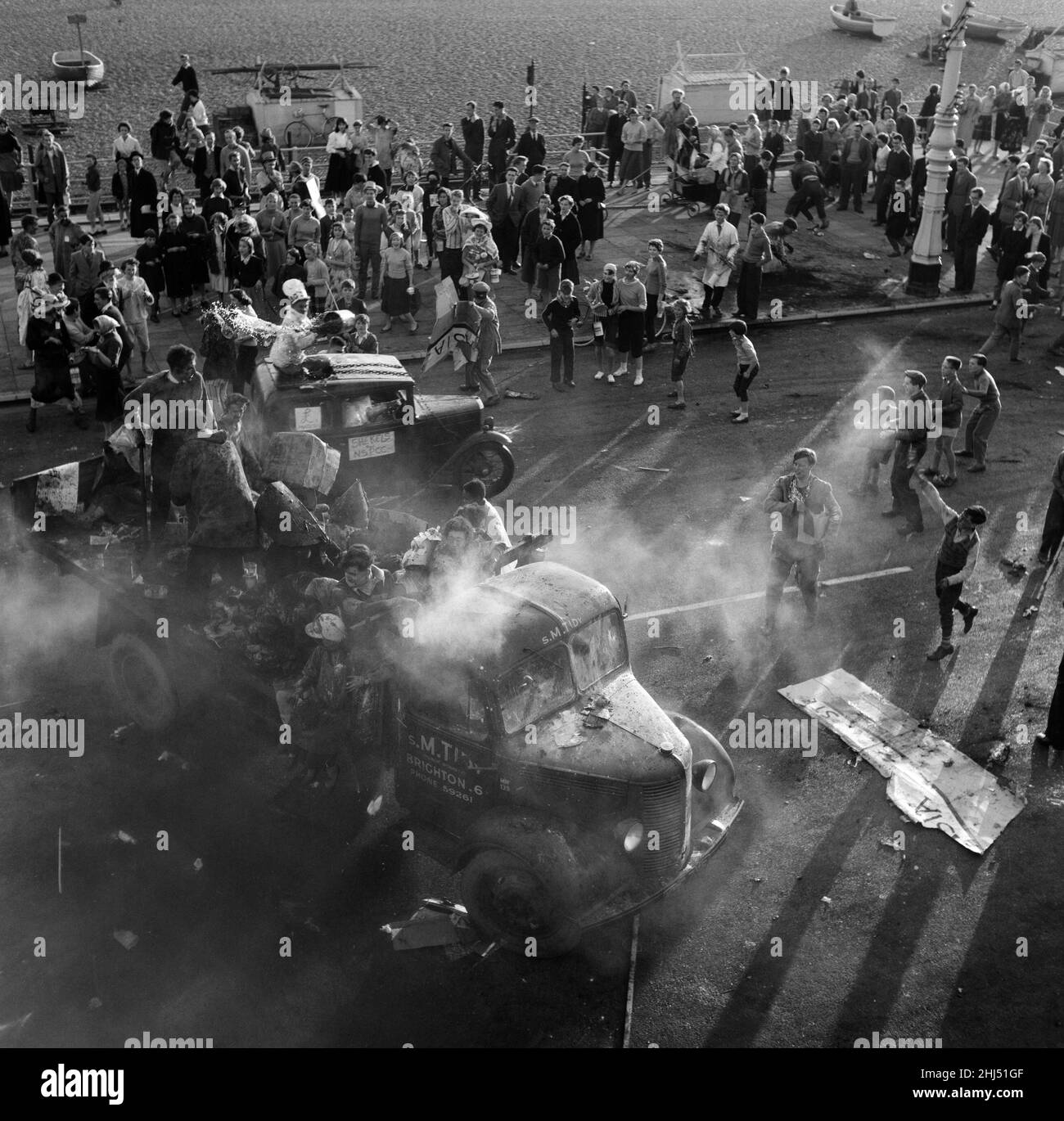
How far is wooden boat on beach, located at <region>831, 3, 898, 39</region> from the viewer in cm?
4416

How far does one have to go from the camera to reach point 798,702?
1073 cm

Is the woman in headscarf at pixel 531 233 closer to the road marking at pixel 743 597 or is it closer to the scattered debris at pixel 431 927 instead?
the road marking at pixel 743 597

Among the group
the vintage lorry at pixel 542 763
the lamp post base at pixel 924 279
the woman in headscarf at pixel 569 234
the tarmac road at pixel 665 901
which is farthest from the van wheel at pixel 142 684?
the lamp post base at pixel 924 279

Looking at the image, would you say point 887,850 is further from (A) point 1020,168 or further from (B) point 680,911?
(A) point 1020,168

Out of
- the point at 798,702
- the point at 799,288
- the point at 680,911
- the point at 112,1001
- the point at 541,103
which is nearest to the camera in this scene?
the point at 112,1001

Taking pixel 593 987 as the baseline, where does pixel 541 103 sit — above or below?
above

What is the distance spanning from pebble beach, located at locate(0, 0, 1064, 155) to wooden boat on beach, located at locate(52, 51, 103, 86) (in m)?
0.56

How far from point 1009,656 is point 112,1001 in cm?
845

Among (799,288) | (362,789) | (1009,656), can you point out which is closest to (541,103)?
(799,288)

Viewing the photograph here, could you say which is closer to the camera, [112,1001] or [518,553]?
[112,1001]

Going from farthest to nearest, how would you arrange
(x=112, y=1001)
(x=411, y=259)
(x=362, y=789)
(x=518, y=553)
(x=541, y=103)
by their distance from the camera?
(x=541, y=103)
(x=411, y=259)
(x=518, y=553)
(x=362, y=789)
(x=112, y=1001)

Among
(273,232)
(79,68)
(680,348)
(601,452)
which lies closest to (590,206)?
(273,232)

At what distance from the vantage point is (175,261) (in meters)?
19.4

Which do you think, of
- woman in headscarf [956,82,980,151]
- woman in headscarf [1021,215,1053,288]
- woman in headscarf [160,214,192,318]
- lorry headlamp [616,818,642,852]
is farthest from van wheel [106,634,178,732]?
woman in headscarf [956,82,980,151]
